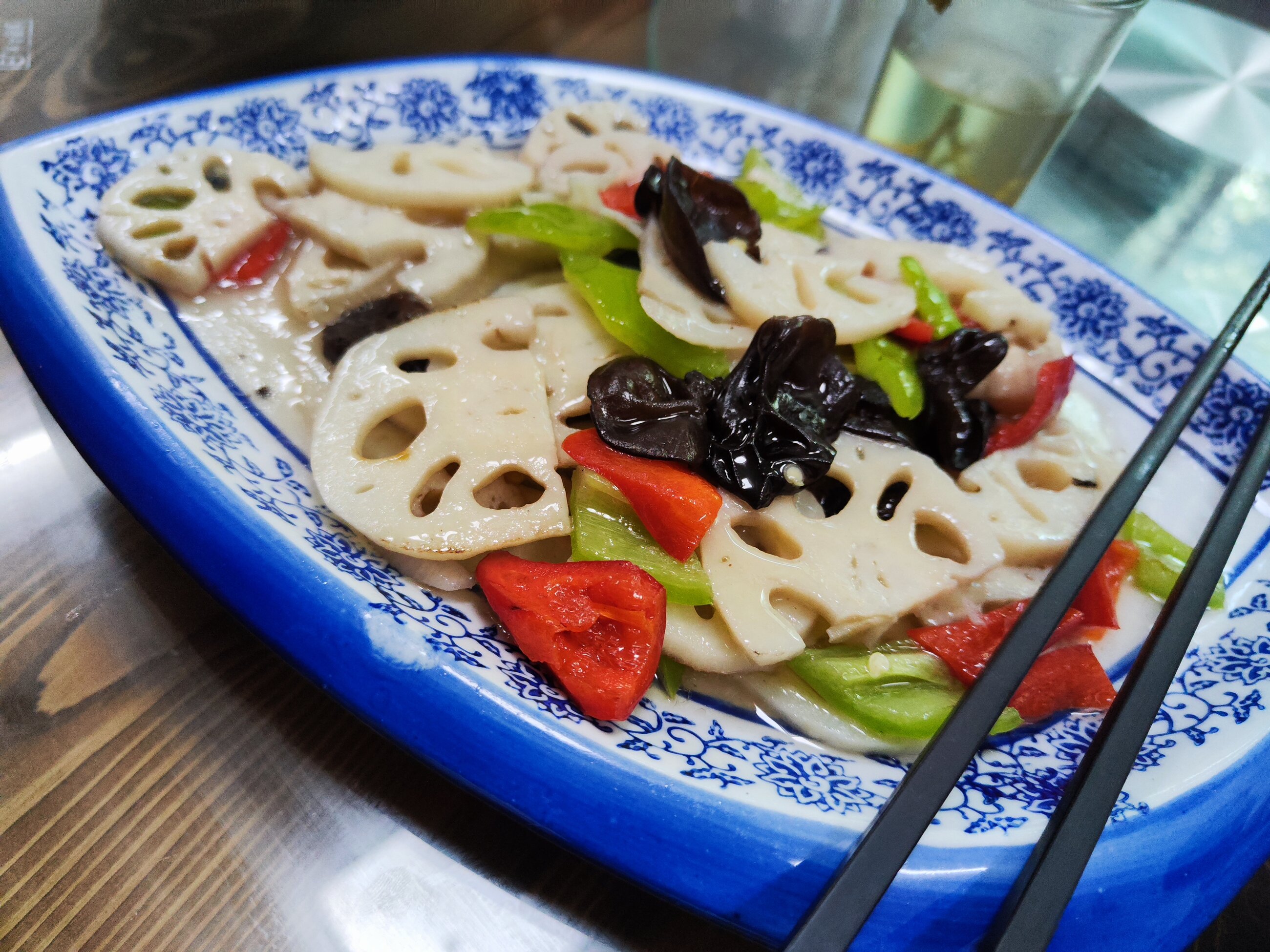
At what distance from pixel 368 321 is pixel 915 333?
117 centimetres

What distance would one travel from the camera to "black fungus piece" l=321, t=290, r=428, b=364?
1.56 metres

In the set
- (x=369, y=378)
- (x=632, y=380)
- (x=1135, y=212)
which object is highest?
(x=1135, y=212)

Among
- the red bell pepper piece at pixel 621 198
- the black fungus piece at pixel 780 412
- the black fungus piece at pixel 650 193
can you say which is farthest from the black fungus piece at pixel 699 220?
the black fungus piece at pixel 780 412

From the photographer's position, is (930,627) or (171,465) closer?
(171,465)

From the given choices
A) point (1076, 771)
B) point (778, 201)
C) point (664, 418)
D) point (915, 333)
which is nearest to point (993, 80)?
point (778, 201)

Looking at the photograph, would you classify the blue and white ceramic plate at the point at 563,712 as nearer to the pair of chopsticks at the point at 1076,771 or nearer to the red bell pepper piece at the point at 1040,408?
the pair of chopsticks at the point at 1076,771

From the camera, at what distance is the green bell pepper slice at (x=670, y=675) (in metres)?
1.23

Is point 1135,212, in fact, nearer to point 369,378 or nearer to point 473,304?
point 473,304

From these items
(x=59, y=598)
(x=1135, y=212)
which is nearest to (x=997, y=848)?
(x=59, y=598)

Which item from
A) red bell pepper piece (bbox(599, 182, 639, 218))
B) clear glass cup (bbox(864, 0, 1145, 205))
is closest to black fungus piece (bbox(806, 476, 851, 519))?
red bell pepper piece (bbox(599, 182, 639, 218))

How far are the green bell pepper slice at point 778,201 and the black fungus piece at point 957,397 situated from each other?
0.56 m

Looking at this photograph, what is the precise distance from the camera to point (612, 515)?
1274 mm

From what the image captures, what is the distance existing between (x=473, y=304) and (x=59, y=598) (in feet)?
2.71

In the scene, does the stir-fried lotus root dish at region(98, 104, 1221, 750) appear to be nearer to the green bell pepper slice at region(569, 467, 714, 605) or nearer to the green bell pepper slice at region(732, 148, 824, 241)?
the green bell pepper slice at region(569, 467, 714, 605)
